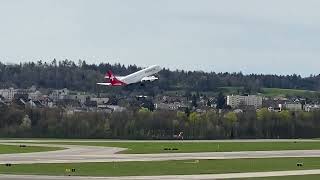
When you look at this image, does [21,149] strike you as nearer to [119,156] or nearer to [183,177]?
[119,156]

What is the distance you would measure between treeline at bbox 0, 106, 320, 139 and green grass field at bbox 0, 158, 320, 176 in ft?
208

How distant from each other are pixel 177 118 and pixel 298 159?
81475 mm

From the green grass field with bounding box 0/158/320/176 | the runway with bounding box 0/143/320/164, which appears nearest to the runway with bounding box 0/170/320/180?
the green grass field with bounding box 0/158/320/176

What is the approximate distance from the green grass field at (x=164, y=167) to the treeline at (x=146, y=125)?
63.5 meters

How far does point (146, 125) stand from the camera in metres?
147

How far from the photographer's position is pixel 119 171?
58625 mm

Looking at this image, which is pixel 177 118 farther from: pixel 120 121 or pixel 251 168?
pixel 251 168

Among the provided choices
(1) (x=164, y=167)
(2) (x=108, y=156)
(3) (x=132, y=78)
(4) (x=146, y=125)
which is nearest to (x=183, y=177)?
(1) (x=164, y=167)

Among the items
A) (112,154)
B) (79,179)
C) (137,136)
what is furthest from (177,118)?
(79,179)

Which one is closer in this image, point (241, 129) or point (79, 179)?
point (79, 179)

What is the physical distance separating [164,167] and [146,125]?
276 ft

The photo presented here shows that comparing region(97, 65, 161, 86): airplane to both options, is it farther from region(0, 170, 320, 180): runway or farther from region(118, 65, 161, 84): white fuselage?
region(0, 170, 320, 180): runway

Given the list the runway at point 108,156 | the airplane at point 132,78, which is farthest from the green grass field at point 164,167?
the airplane at point 132,78

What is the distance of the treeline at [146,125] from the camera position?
136500mm
